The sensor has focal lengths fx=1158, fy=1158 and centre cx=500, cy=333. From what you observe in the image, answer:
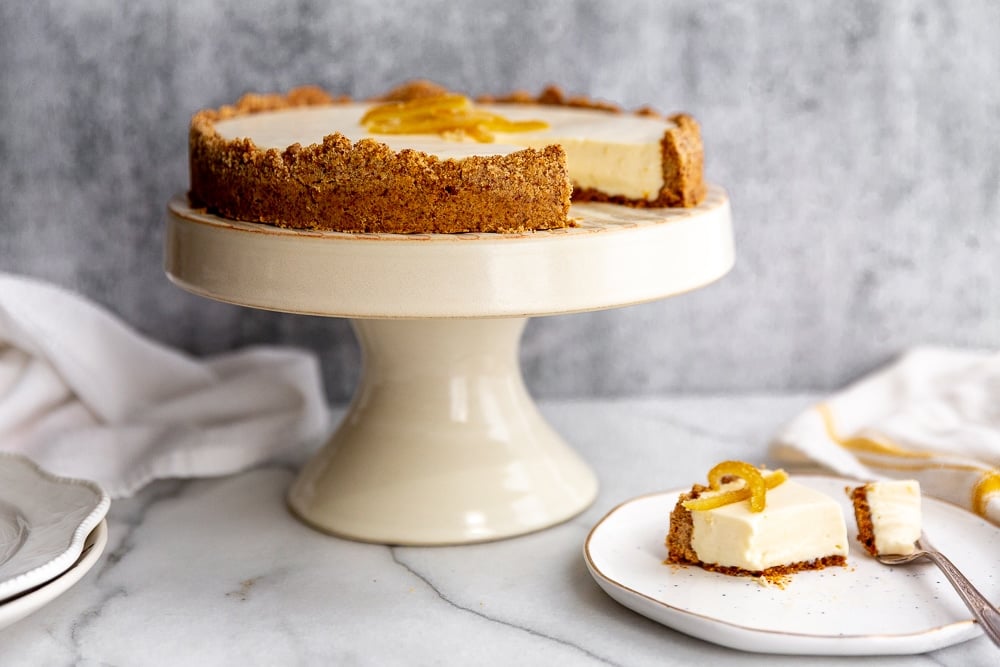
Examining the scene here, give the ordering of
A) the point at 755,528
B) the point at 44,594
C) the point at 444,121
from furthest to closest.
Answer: the point at 444,121 → the point at 755,528 → the point at 44,594

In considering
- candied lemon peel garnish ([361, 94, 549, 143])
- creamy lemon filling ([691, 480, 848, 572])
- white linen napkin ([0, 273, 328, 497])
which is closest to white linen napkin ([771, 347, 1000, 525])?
creamy lemon filling ([691, 480, 848, 572])

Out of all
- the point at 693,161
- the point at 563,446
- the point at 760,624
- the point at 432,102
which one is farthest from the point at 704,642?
the point at 432,102

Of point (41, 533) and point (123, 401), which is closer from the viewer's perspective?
point (41, 533)

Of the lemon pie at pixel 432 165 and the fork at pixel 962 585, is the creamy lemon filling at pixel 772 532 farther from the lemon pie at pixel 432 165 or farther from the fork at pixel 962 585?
the lemon pie at pixel 432 165

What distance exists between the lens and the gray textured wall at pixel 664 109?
5.38ft

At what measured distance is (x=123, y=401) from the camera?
1.57 meters

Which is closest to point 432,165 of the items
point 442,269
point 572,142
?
point 442,269

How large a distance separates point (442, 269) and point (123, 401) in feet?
2.35

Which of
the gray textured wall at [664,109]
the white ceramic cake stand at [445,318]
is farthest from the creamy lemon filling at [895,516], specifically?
the gray textured wall at [664,109]

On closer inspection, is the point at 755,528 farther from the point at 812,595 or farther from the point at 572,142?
the point at 572,142

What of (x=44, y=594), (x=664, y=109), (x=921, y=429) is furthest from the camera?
(x=664, y=109)

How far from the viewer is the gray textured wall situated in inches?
64.6

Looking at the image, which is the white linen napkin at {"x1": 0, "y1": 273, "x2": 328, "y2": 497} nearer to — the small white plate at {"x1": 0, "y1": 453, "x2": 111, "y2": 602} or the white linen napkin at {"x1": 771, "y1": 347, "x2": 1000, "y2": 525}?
the small white plate at {"x1": 0, "y1": 453, "x2": 111, "y2": 602}

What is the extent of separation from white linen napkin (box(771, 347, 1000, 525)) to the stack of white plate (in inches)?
33.3
